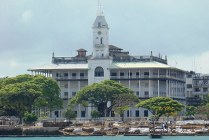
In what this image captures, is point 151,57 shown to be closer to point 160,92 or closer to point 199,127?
point 160,92

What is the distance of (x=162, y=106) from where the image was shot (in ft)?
511

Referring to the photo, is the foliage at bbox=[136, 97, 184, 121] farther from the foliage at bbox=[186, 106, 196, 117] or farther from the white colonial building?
the white colonial building

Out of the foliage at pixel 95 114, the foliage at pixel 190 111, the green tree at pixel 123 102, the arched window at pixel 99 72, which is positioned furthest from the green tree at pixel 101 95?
the foliage at pixel 190 111

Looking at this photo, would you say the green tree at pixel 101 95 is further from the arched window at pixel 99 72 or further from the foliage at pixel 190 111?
the foliage at pixel 190 111

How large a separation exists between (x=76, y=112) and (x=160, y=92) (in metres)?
16.7

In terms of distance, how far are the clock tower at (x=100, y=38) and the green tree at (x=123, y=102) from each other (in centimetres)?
2216

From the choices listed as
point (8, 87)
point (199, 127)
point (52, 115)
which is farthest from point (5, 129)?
point (52, 115)

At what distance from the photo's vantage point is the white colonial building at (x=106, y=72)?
18462 centimetres

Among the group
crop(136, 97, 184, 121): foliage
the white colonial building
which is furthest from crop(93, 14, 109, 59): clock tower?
crop(136, 97, 184, 121): foliage

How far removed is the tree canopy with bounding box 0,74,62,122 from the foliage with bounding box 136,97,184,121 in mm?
17485

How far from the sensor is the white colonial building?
185 meters

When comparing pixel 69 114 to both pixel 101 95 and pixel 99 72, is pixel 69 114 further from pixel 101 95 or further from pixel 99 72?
pixel 99 72

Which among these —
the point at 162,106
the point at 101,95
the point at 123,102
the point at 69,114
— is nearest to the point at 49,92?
the point at 69,114

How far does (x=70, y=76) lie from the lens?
188625mm
